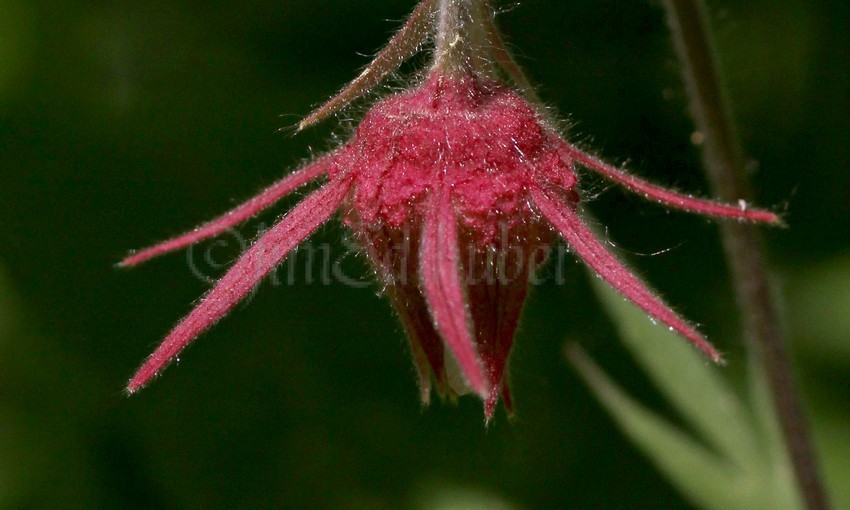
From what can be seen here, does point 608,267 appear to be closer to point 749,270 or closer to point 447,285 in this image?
point 447,285

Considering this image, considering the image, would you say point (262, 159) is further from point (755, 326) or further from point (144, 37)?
point (755, 326)

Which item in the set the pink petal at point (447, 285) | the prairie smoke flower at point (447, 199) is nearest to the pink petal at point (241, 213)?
the prairie smoke flower at point (447, 199)

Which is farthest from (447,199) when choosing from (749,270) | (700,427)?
(700,427)

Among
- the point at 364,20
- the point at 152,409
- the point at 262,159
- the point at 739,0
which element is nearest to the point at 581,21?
the point at 739,0

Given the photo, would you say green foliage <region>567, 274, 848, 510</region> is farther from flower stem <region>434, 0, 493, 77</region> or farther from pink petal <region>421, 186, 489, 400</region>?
pink petal <region>421, 186, 489, 400</region>

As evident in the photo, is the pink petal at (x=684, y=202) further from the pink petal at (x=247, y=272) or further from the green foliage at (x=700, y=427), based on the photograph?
the green foliage at (x=700, y=427)

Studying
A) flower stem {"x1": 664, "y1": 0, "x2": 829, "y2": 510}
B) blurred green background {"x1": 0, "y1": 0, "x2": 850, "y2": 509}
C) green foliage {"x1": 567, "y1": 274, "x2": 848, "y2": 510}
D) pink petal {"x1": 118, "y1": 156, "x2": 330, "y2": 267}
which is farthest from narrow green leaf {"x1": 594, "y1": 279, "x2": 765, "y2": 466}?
pink petal {"x1": 118, "y1": 156, "x2": 330, "y2": 267}
